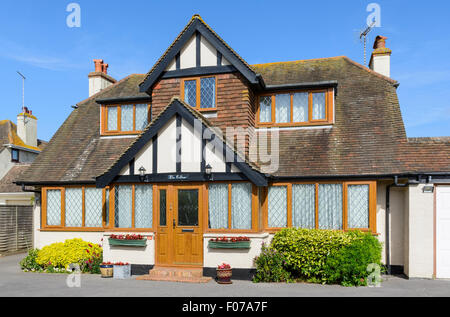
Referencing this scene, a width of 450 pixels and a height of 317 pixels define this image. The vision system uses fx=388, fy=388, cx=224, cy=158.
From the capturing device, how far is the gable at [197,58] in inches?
528

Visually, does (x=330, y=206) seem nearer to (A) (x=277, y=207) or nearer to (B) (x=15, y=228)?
(A) (x=277, y=207)

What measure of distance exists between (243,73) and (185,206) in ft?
16.1

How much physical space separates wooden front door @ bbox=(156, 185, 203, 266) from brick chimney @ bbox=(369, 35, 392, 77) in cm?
924

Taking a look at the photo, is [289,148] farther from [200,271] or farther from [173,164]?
[200,271]

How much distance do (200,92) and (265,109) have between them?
255 centimetres

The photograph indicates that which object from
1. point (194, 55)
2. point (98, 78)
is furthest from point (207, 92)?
point (98, 78)

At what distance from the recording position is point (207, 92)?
13.9 m

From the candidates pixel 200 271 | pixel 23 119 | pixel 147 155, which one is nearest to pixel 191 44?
pixel 147 155

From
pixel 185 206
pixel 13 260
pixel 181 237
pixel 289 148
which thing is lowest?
pixel 13 260

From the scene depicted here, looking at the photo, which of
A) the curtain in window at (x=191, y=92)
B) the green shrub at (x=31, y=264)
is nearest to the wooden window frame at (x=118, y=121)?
the curtain in window at (x=191, y=92)

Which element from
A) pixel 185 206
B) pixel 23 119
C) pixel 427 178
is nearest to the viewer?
pixel 427 178

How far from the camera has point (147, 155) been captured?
12.6 m

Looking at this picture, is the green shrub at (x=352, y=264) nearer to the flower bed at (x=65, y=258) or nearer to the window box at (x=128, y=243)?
the window box at (x=128, y=243)

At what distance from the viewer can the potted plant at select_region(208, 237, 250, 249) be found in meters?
11.5
